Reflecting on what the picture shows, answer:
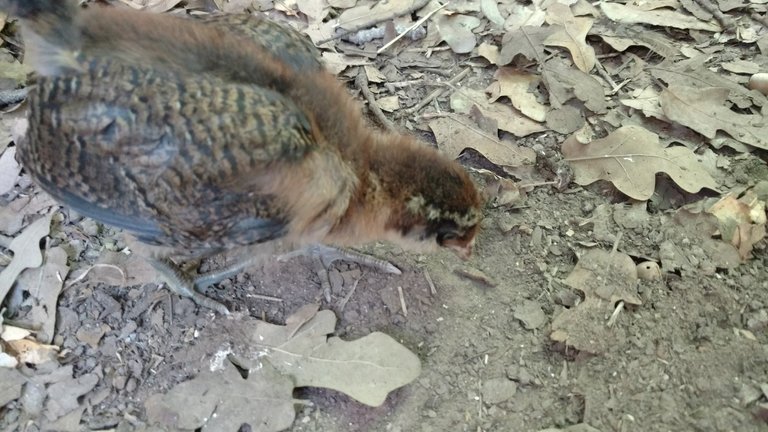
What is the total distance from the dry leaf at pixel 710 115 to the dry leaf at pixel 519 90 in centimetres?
67

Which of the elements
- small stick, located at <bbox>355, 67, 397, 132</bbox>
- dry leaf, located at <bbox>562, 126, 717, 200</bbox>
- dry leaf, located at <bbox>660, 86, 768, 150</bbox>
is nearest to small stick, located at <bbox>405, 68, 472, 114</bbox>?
small stick, located at <bbox>355, 67, 397, 132</bbox>

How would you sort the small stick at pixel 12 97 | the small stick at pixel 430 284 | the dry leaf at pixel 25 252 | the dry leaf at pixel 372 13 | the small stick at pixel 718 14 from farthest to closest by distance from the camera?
the dry leaf at pixel 372 13
the small stick at pixel 718 14
the small stick at pixel 12 97
the dry leaf at pixel 25 252
the small stick at pixel 430 284

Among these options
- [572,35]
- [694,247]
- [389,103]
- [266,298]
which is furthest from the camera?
[572,35]

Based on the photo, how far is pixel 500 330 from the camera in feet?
9.66

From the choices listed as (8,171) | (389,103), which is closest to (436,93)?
(389,103)

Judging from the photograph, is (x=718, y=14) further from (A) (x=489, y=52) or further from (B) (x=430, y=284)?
(B) (x=430, y=284)

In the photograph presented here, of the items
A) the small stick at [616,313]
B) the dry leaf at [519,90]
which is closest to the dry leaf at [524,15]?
the dry leaf at [519,90]

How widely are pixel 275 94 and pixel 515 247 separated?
143cm

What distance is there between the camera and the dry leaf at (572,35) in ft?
12.8

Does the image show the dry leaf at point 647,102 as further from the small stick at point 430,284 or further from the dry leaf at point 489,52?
the small stick at point 430,284

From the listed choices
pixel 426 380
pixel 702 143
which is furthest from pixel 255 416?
pixel 702 143

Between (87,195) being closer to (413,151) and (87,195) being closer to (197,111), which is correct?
(197,111)

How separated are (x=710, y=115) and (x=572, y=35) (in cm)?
95

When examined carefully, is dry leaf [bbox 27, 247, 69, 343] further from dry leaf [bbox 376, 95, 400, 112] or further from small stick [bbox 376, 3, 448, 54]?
small stick [bbox 376, 3, 448, 54]
